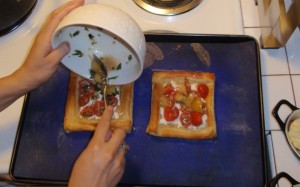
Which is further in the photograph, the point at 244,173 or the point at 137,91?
the point at 137,91

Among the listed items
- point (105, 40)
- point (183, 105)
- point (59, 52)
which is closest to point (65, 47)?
point (59, 52)

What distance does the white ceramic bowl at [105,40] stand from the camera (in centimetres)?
88

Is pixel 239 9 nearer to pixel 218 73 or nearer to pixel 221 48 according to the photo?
pixel 221 48

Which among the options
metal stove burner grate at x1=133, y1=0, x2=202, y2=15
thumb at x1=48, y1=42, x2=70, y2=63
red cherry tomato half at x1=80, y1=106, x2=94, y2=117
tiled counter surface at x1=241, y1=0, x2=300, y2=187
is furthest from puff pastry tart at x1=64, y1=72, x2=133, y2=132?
tiled counter surface at x1=241, y1=0, x2=300, y2=187

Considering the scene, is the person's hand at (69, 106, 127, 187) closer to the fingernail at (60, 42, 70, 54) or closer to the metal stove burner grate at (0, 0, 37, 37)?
the fingernail at (60, 42, 70, 54)

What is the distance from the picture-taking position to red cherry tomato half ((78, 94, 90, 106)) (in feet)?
4.09

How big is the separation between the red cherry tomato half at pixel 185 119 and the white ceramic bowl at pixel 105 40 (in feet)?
0.81

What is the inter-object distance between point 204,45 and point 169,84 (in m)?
0.23

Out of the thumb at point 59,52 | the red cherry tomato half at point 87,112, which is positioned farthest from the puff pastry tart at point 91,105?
the thumb at point 59,52

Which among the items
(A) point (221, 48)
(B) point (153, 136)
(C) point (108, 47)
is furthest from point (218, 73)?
(C) point (108, 47)

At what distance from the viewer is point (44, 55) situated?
107 centimetres

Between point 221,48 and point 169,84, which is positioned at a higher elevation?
point 221,48

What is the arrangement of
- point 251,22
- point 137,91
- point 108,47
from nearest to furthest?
point 108,47 → point 137,91 → point 251,22

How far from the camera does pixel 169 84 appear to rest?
A: 4.15ft
